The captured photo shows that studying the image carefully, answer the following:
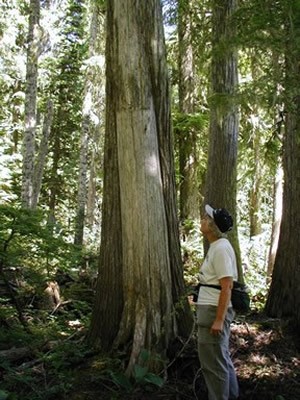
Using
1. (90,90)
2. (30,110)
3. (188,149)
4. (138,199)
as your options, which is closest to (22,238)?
(138,199)

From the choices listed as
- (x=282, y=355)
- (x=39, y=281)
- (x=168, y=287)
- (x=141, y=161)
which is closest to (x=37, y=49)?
(x=39, y=281)

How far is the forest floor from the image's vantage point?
4.56 metres

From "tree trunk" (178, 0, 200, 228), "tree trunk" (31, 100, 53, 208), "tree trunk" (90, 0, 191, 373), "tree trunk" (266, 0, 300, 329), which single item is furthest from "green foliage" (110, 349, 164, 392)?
"tree trunk" (31, 100, 53, 208)

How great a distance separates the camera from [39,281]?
7.29 meters

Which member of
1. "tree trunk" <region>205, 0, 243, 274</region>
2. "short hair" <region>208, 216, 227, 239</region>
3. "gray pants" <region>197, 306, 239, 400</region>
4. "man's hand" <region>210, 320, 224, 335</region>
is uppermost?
"tree trunk" <region>205, 0, 243, 274</region>

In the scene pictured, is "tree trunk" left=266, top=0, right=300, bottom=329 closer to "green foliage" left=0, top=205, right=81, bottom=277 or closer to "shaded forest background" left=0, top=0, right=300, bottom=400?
"shaded forest background" left=0, top=0, right=300, bottom=400

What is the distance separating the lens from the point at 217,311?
3965mm

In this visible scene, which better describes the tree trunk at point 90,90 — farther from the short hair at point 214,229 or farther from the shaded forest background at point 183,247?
the short hair at point 214,229

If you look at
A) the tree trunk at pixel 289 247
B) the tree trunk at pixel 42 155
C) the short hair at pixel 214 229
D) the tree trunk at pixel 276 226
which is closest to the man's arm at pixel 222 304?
the short hair at pixel 214 229

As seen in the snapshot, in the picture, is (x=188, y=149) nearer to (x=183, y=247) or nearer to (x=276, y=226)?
(x=183, y=247)

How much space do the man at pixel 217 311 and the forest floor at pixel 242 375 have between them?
1.93 ft

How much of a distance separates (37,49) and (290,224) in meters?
8.61

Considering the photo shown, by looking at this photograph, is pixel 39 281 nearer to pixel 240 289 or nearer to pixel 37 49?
pixel 240 289

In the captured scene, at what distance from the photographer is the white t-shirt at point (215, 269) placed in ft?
13.1
